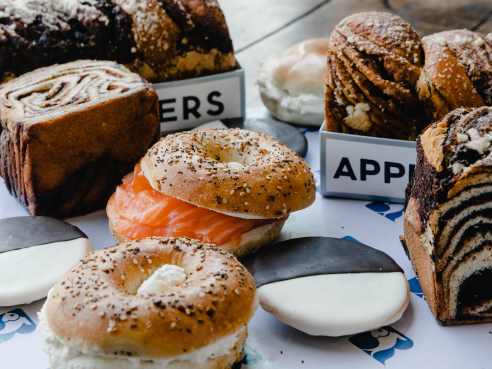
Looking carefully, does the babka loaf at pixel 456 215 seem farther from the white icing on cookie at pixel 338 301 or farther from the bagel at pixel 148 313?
the bagel at pixel 148 313

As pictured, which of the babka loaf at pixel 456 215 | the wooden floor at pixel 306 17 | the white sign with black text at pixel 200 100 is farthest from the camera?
the wooden floor at pixel 306 17

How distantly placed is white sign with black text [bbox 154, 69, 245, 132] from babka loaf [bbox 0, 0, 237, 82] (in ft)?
0.20

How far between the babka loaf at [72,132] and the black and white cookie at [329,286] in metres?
0.66

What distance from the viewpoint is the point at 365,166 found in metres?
2.68

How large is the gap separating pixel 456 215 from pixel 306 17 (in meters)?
2.76

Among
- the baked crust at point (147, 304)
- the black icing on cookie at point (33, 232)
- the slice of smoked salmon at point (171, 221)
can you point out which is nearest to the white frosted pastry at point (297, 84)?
the slice of smoked salmon at point (171, 221)

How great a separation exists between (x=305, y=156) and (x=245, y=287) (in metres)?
1.20

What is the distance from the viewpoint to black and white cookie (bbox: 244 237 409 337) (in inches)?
81.4

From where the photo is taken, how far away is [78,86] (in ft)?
8.85

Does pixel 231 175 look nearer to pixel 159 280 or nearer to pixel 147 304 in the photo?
pixel 159 280

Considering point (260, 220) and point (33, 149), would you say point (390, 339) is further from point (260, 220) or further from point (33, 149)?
point (33, 149)

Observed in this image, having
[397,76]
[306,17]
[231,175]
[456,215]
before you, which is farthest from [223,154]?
[306,17]

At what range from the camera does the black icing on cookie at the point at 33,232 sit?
2.39 meters

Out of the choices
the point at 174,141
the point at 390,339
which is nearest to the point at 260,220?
the point at 174,141
